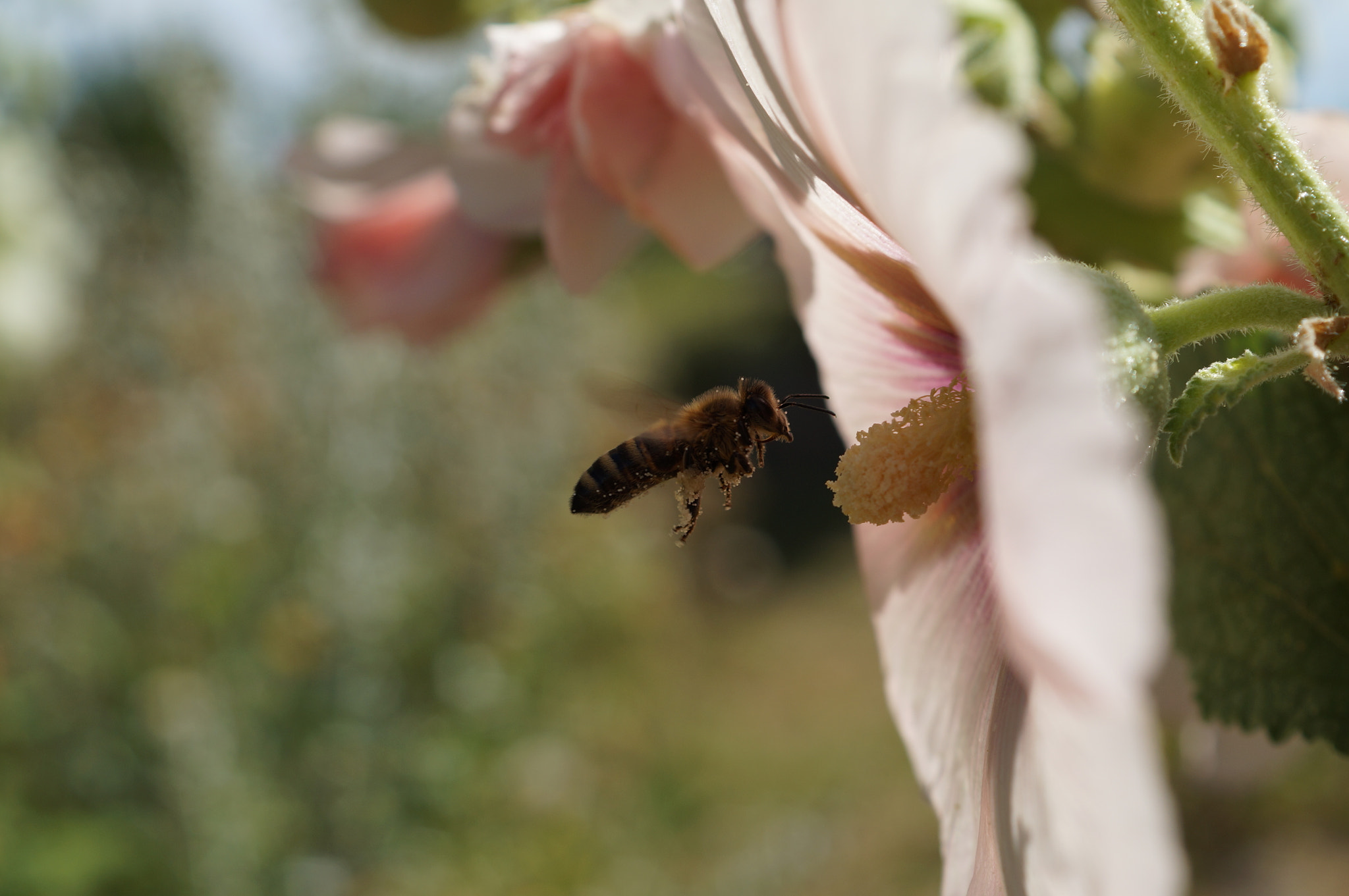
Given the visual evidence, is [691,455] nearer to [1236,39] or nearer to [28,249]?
[1236,39]

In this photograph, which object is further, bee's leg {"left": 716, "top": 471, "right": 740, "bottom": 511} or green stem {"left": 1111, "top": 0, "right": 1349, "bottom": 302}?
bee's leg {"left": 716, "top": 471, "right": 740, "bottom": 511}

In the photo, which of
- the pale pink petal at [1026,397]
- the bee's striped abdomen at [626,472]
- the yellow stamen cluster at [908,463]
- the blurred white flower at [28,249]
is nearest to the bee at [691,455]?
the bee's striped abdomen at [626,472]

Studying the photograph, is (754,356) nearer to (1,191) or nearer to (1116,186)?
(1,191)

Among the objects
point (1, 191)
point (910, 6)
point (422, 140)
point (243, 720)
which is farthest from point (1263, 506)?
point (1, 191)

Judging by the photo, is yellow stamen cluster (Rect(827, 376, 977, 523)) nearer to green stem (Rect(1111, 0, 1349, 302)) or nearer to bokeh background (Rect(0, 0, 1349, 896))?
green stem (Rect(1111, 0, 1349, 302))

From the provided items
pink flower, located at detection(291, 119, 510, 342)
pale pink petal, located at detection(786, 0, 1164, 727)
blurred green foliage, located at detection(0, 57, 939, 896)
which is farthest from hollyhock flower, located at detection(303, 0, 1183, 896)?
blurred green foliage, located at detection(0, 57, 939, 896)

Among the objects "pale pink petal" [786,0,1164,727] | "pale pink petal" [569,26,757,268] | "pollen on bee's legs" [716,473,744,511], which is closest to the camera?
"pale pink petal" [786,0,1164,727]

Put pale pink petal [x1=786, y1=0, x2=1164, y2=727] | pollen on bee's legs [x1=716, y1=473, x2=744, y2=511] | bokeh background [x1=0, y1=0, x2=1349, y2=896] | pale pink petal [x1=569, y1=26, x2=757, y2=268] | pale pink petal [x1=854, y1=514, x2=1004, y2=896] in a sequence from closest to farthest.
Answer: pale pink petal [x1=786, y1=0, x2=1164, y2=727] < pale pink petal [x1=854, y1=514, x2=1004, y2=896] < pale pink petal [x1=569, y1=26, x2=757, y2=268] < pollen on bee's legs [x1=716, y1=473, x2=744, y2=511] < bokeh background [x1=0, y1=0, x2=1349, y2=896]

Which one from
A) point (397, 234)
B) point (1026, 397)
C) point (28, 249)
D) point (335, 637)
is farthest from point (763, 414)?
point (28, 249)
